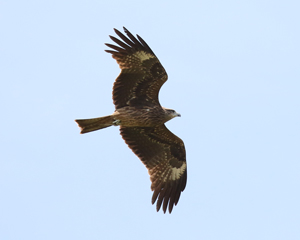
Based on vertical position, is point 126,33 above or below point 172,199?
above

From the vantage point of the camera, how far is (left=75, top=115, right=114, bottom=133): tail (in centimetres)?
1385

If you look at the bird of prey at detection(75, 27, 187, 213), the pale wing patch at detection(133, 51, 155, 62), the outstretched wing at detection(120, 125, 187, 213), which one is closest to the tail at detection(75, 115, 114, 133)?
the bird of prey at detection(75, 27, 187, 213)

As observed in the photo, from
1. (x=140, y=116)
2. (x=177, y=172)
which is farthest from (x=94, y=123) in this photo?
(x=177, y=172)

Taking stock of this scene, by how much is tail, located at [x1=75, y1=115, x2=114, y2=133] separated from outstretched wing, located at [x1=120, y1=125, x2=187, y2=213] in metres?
0.89

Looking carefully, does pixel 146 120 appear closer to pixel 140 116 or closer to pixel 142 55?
pixel 140 116

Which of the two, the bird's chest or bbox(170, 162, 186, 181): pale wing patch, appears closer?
the bird's chest

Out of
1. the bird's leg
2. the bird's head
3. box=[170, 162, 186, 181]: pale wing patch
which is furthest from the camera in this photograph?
box=[170, 162, 186, 181]: pale wing patch

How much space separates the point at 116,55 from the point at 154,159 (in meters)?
3.02

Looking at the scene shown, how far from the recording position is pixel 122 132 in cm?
1492

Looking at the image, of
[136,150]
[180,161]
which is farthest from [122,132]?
[180,161]

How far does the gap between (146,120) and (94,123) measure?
4.23 ft

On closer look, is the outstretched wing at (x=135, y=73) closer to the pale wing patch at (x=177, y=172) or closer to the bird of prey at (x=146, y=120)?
the bird of prey at (x=146, y=120)

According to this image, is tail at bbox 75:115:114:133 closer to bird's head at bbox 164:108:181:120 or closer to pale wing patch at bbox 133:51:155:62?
bird's head at bbox 164:108:181:120

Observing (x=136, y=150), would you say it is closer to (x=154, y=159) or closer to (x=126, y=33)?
(x=154, y=159)
